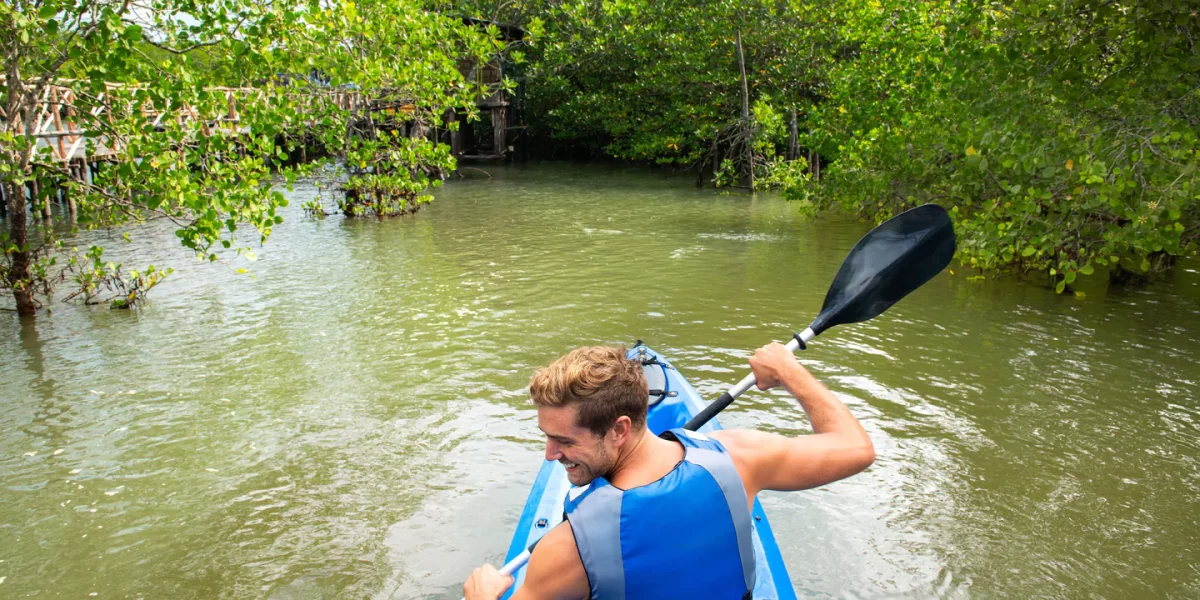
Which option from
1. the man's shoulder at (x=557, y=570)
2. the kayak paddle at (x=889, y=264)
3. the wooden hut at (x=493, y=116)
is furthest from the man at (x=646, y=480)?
the wooden hut at (x=493, y=116)

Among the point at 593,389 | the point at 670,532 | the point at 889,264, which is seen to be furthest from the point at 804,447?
the point at 889,264

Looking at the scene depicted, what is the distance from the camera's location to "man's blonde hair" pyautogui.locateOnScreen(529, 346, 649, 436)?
207 cm

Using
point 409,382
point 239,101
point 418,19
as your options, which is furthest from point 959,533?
point 418,19

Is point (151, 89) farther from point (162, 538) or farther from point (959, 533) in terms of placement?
point (959, 533)

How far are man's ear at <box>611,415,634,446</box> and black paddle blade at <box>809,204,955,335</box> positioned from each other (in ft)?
4.61

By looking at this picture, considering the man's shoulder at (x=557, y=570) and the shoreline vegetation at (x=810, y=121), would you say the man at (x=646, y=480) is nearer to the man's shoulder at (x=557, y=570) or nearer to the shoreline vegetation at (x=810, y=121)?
the man's shoulder at (x=557, y=570)

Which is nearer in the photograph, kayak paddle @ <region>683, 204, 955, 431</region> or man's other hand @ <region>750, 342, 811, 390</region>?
man's other hand @ <region>750, 342, 811, 390</region>

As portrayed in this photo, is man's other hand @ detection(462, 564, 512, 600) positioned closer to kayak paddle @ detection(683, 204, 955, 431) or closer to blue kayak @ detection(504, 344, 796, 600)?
blue kayak @ detection(504, 344, 796, 600)

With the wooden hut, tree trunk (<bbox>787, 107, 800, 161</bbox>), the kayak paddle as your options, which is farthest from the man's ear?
the wooden hut

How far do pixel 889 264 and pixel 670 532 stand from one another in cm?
173

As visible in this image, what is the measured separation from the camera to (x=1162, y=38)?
634cm

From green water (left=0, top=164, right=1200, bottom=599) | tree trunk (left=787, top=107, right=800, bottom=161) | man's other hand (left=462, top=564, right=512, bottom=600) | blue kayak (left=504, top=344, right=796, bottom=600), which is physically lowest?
green water (left=0, top=164, right=1200, bottom=599)

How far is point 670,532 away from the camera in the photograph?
2051 mm

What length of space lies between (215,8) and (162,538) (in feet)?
16.5
